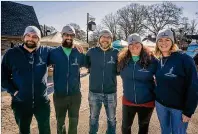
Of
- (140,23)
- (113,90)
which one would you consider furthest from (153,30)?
(113,90)

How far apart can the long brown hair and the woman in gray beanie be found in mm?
310

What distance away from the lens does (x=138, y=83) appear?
3828 millimetres

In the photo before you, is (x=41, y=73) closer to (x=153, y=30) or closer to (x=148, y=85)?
(x=148, y=85)

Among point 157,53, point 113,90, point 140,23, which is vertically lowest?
point 113,90

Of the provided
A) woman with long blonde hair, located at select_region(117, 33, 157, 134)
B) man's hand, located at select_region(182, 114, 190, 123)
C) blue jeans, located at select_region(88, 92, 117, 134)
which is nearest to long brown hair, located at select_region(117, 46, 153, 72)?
woman with long blonde hair, located at select_region(117, 33, 157, 134)

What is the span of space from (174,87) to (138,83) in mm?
697

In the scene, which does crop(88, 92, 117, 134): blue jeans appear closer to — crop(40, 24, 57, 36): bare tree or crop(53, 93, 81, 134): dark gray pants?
crop(53, 93, 81, 134): dark gray pants

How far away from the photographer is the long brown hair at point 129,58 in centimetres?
384

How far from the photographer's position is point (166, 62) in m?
3.42

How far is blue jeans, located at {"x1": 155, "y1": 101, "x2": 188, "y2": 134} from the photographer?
328 cm

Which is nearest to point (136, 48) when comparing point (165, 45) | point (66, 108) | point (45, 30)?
point (165, 45)

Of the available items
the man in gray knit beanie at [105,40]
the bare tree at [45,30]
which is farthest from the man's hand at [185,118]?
the bare tree at [45,30]

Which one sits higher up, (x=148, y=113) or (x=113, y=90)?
(x=113, y=90)

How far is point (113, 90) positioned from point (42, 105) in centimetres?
130
